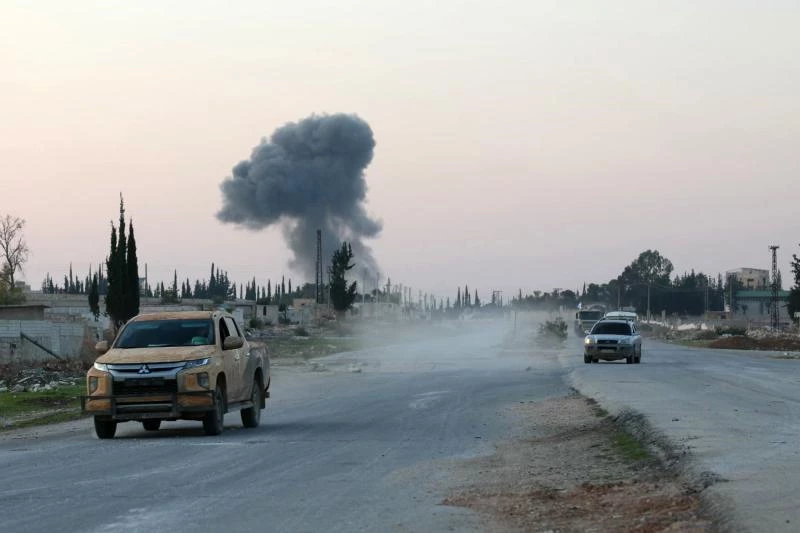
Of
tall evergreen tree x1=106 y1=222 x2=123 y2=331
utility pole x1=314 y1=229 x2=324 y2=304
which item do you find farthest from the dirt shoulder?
utility pole x1=314 y1=229 x2=324 y2=304

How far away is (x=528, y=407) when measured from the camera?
84.6ft

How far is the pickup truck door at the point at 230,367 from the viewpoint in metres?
19.6

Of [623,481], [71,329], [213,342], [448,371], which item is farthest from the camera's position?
[71,329]

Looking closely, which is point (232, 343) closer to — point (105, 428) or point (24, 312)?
point (105, 428)

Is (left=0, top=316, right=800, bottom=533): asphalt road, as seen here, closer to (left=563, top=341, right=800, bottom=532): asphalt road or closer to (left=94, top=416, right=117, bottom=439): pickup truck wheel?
(left=563, top=341, right=800, bottom=532): asphalt road

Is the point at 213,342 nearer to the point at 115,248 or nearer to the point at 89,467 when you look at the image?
the point at 89,467

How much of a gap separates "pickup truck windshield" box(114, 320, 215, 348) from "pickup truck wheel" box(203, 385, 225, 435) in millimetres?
971

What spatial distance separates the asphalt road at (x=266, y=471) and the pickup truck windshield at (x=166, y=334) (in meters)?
1.41

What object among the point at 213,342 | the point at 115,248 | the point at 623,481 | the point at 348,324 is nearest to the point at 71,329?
the point at 115,248

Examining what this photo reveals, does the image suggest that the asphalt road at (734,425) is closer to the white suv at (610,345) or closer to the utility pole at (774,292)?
the white suv at (610,345)

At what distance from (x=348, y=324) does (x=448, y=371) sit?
7983 centimetres

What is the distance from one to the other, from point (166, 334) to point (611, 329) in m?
32.4

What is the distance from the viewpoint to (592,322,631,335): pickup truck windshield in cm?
4983

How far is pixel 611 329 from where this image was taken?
50062 millimetres
